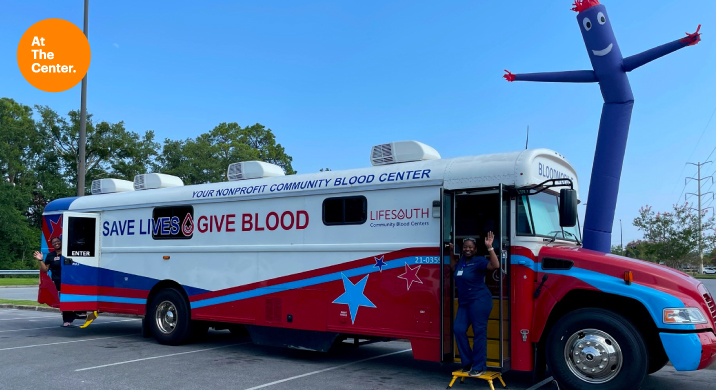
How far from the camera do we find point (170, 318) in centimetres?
1061

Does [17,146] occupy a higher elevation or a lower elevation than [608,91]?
higher

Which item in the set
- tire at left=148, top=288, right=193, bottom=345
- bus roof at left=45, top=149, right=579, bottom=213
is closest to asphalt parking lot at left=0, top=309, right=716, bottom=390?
tire at left=148, top=288, right=193, bottom=345

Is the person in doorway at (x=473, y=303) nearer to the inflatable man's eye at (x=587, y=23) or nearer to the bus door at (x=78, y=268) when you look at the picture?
the bus door at (x=78, y=268)

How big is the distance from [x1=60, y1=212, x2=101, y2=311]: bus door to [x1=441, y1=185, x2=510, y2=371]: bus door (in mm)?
7413

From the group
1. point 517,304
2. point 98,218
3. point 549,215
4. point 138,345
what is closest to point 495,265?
point 517,304

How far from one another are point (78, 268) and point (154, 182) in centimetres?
217

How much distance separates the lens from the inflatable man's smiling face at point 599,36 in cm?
1364

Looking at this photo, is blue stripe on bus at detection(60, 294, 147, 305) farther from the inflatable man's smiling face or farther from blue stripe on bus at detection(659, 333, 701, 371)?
the inflatable man's smiling face

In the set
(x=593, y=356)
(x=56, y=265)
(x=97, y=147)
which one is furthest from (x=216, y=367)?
(x=97, y=147)

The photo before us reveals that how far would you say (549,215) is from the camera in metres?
7.57

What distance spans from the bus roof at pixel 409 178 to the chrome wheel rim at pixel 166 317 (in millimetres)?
1826

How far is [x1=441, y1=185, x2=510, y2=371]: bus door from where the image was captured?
7066 mm

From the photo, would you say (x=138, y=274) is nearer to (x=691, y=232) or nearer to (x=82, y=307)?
(x=82, y=307)

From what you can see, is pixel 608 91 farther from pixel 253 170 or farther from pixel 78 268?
pixel 78 268
